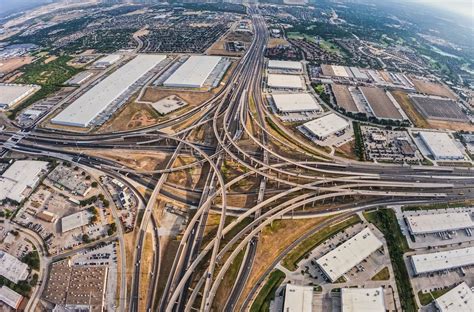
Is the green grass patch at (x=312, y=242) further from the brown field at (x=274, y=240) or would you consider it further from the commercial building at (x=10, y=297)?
the commercial building at (x=10, y=297)

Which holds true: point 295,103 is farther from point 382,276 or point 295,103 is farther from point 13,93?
point 13,93

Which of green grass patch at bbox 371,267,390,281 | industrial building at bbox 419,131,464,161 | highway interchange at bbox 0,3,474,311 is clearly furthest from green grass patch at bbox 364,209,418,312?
industrial building at bbox 419,131,464,161

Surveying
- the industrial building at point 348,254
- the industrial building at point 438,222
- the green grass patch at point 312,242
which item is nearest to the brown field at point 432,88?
the industrial building at point 438,222

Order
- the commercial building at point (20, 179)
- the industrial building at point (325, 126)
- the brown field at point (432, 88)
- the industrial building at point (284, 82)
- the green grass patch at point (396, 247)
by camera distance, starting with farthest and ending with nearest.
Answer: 1. the brown field at point (432, 88)
2. the industrial building at point (284, 82)
3. the industrial building at point (325, 126)
4. the commercial building at point (20, 179)
5. the green grass patch at point (396, 247)

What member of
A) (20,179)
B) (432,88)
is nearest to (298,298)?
(20,179)

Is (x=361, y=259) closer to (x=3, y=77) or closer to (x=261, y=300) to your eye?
(x=261, y=300)

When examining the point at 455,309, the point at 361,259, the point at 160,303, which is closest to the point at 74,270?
the point at 160,303

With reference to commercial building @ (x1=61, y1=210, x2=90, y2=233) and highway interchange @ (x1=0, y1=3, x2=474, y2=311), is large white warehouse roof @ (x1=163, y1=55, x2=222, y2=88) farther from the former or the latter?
commercial building @ (x1=61, y1=210, x2=90, y2=233)

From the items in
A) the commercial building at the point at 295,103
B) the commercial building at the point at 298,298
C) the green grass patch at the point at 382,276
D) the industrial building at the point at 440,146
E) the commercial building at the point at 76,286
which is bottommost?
the commercial building at the point at 76,286
